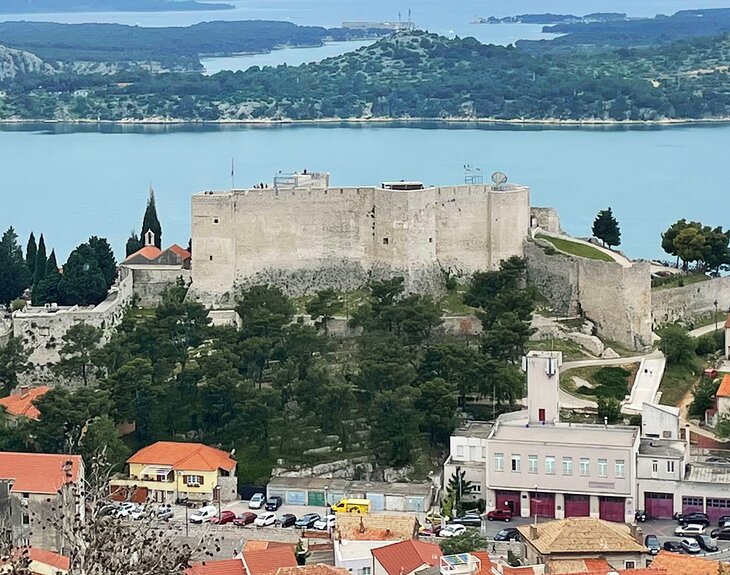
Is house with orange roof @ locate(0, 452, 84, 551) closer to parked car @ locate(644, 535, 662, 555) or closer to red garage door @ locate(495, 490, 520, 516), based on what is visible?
red garage door @ locate(495, 490, 520, 516)

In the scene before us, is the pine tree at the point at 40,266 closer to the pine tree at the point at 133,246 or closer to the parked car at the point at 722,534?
the pine tree at the point at 133,246

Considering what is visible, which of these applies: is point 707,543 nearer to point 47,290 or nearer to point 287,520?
point 287,520

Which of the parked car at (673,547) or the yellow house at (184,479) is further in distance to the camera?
the yellow house at (184,479)

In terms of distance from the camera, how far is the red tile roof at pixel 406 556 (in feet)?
64.0

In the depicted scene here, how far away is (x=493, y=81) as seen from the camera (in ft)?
347

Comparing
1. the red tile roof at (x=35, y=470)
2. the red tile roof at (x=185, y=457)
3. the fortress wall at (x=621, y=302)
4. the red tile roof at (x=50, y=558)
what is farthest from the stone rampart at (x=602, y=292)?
the red tile roof at (x=50, y=558)

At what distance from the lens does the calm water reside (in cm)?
5628

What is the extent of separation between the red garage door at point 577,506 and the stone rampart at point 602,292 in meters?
5.48

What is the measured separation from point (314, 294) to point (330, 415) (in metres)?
3.99

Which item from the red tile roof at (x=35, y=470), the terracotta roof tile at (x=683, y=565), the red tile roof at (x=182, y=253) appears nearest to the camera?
the terracotta roof tile at (x=683, y=565)

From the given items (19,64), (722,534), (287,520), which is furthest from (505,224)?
(19,64)

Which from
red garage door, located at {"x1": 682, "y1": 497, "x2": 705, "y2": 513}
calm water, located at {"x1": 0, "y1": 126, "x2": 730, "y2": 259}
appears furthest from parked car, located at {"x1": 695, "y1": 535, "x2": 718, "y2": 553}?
calm water, located at {"x1": 0, "y1": 126, "x2": 730, "y2": 259}

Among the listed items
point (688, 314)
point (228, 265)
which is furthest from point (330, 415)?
point (688, 314)

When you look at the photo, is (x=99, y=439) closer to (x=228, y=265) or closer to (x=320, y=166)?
(x=228, y=265)
